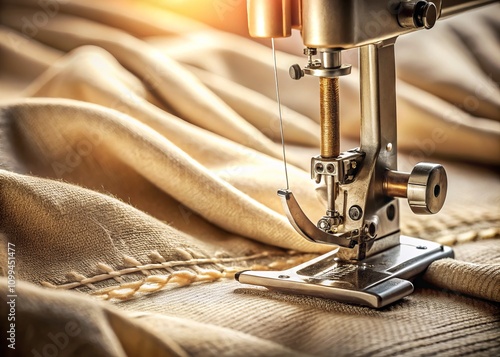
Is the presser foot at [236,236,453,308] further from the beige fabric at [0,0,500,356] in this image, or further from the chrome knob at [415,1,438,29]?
the chrome knob at [415,1,438,29]

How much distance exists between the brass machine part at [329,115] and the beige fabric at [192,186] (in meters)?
0.21

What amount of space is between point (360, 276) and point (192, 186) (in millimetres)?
343

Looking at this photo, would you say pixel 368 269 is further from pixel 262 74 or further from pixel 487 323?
pixel 262 74

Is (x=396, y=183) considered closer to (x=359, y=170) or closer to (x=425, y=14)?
(x=359, y=170)

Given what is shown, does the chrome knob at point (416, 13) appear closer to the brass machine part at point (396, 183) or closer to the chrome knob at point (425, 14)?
the chrome knob at point (425, 14)

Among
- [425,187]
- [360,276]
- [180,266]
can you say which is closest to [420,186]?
[425,187]

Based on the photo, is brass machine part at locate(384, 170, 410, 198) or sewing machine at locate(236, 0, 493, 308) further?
brass machine part at locate(384, 170, 410, 198)

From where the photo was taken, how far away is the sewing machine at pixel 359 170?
1147 millimetres

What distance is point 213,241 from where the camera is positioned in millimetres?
1442

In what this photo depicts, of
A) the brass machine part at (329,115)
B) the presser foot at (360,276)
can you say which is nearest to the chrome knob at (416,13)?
the brass machine part at (329,115)

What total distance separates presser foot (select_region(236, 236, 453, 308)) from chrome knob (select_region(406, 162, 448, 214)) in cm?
9

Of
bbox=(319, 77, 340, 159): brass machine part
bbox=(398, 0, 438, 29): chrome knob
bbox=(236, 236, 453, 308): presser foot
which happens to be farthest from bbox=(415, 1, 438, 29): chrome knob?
bbox=(236, 236, 453, 308): presser foot

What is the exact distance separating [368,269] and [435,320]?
14cm

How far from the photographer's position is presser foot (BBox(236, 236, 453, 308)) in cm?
117
